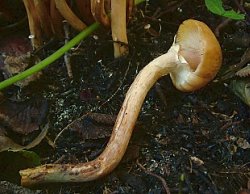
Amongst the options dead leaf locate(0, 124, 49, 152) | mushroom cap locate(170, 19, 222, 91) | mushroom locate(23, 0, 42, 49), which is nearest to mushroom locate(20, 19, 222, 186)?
mushroom cap locate(170, 19, 222, 91)

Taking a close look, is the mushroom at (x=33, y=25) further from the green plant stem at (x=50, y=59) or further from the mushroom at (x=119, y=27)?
the mushroom at (x=119, y=27)

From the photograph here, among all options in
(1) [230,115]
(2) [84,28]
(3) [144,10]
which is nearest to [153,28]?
(3) [144,10]

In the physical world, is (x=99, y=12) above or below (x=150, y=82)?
above

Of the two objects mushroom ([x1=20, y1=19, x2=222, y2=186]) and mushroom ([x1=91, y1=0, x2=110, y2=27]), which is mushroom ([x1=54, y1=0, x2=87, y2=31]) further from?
mushroom ([x1=20, y1=19, x2=222, y2=186])

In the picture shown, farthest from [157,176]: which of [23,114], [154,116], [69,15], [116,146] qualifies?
[69,15]

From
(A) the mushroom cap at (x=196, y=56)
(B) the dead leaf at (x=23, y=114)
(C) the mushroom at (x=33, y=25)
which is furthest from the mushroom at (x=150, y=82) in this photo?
(C) the mushroom at (x=33, y=25)

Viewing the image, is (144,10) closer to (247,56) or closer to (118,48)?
(118,48)

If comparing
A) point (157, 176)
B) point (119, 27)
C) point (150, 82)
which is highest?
point (119, 27)

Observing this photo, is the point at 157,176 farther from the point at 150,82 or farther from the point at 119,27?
the point at 119,27
